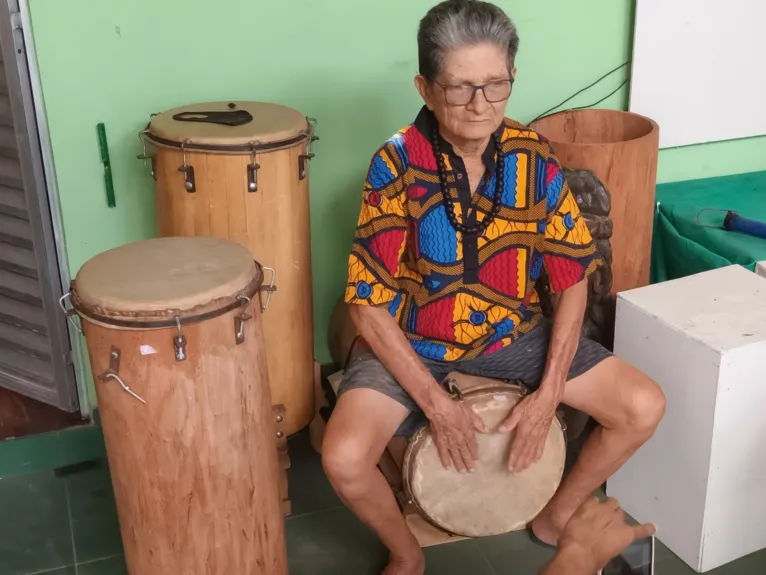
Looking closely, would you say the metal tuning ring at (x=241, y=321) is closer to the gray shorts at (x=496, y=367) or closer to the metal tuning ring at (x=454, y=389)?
the gray shorts at (x=496, y=367)

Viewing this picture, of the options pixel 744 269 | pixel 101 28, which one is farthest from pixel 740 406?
pixel 101 28

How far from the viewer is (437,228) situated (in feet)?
6.08

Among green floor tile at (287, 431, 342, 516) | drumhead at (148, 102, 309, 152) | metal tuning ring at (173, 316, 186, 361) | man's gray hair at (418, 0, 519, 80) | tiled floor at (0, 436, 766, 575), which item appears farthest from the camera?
green floor tile at (287, 431, 342, 516)

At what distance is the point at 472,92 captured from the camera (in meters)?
1.71

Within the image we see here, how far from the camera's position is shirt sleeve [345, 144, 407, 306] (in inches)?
72.4

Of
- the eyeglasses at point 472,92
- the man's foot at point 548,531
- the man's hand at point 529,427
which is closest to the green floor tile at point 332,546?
the man's foot at point 548,531

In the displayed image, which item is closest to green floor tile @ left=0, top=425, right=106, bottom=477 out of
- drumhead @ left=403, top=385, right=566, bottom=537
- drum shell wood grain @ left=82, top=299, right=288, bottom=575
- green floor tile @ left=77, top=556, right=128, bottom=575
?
green floor tile @ left=77, top=556, right=128, bottom=575

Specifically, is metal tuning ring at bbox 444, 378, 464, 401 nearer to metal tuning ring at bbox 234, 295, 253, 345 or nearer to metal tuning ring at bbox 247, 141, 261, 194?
metal tuning ring at bbox 234, 295, 253, 345

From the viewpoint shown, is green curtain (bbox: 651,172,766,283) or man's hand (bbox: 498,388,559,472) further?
green curtain (bbox: 651,172,766,283)

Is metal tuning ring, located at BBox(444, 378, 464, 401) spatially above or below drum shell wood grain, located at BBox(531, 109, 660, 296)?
below

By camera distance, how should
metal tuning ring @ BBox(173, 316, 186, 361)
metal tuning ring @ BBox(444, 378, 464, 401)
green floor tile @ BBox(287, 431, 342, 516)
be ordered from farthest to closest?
green floor tile @ BBox(287, 431, 342, 516) < metal tuning ring @ BBox(444, 378, 464, 401) < metal tuning ring @ BBox(173, 316, 186, 361)

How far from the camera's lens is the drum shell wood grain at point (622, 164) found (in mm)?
2238

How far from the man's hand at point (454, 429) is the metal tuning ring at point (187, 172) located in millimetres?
728

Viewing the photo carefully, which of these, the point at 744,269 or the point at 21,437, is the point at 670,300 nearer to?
the point at 744,269
